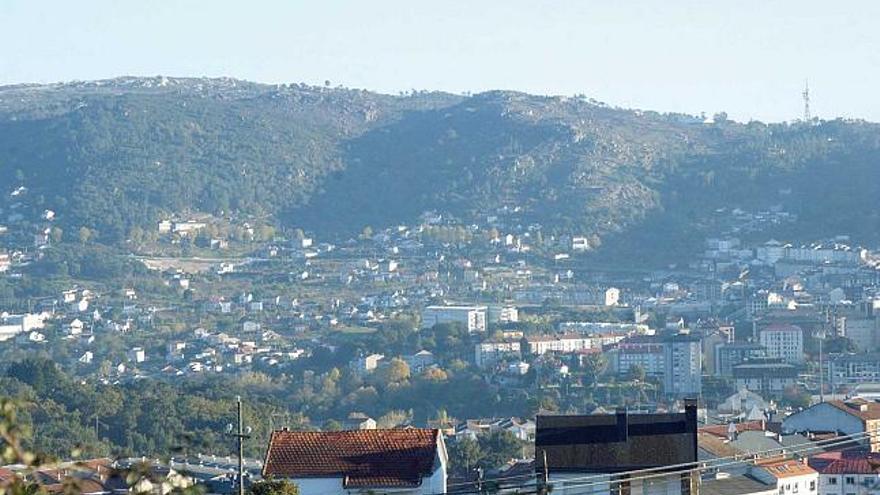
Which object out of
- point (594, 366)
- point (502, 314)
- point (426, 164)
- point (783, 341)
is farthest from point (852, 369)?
point (426, 164)

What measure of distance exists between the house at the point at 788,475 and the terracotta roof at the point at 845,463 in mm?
1898

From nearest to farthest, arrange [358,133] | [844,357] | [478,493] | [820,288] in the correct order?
[478,493] < [844,357] < [820,288] < [358,133]

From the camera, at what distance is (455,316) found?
4473 inches

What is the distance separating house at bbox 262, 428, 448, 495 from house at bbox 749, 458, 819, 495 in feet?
30.7

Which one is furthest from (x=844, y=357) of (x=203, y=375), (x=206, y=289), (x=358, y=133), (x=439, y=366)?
(x=358, y=133)

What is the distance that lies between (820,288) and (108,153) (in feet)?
163

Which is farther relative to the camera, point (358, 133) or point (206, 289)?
point (358, 133)

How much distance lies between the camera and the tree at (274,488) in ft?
64.2

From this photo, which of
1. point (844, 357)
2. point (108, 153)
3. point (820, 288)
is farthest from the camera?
point (108, 153)

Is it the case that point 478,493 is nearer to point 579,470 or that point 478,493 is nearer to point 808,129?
point 579,470

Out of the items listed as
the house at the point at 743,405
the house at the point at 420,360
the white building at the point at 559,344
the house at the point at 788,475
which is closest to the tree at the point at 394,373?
the house at the point at 420,360

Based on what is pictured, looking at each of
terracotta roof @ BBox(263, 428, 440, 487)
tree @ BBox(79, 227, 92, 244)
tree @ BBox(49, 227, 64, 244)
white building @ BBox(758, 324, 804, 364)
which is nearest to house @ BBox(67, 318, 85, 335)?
tree @ BBox(79, 227, 92, 244)

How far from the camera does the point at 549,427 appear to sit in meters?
24.4

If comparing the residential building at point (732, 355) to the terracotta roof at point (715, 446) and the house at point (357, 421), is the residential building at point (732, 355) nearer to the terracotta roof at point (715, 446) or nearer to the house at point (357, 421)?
the house at point (357, 421)
